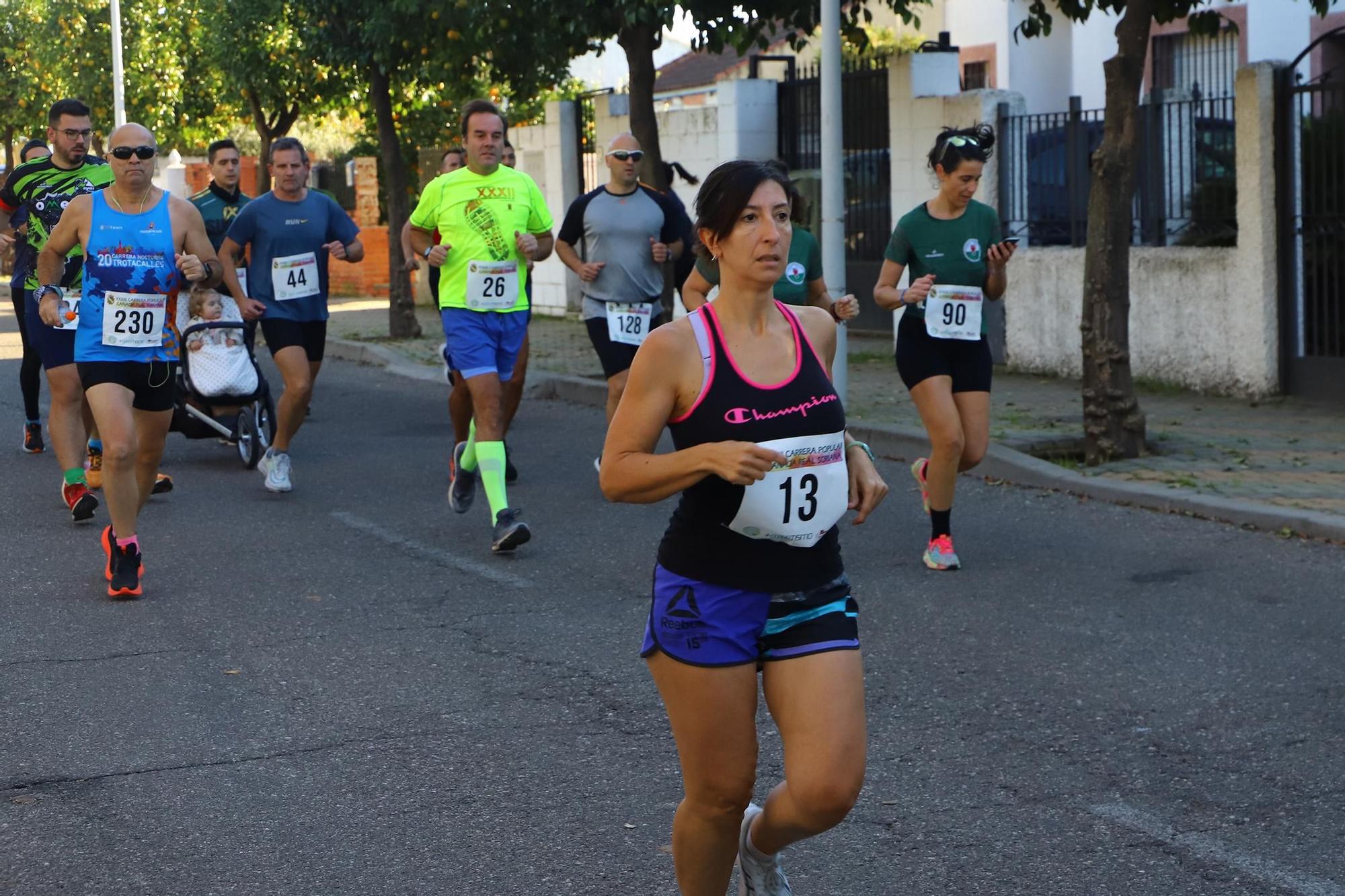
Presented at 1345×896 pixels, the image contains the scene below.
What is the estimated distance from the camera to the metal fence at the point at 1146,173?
565 inches

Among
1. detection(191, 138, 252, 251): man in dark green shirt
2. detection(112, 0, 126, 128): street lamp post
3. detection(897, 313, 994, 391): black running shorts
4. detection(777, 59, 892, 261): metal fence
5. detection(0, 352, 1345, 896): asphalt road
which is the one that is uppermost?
detection(112, 0, 126, 128): street lamp post

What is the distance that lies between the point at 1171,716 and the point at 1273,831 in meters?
1.10

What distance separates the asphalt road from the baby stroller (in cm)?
202

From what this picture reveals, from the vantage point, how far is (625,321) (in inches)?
410

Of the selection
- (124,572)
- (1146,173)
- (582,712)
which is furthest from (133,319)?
(1146,173)

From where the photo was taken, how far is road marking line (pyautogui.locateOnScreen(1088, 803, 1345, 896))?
430 centimetres

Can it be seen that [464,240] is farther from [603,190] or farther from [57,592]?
[57,592]

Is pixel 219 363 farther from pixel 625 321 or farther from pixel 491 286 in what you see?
pixel 491 286

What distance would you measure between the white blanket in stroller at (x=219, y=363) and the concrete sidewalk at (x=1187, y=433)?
4.12 m

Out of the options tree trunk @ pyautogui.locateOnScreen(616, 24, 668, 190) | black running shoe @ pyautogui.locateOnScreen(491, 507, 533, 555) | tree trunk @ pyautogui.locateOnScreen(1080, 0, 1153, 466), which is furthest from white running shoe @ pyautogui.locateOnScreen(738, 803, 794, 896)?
tree trunk @ pyautogui.locateOnScreen(616, 24, 668, 190)

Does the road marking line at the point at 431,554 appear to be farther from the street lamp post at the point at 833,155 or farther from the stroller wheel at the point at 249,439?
the street lamp post at the point at 833,155

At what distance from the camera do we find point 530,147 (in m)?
25.0

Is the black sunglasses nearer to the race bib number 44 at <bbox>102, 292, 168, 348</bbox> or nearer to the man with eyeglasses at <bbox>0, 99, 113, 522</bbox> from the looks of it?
the race bib number 44 at <bbox>102, 292, 168, 348</bbox>

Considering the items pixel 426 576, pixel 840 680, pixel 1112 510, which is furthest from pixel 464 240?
pixel 840 680
